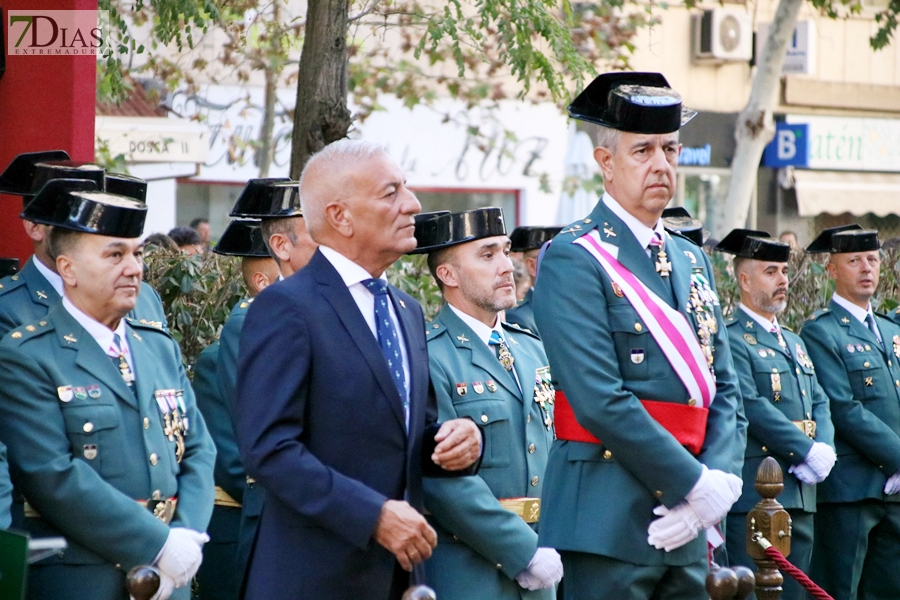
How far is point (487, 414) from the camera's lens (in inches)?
190

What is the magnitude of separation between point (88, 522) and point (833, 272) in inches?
197

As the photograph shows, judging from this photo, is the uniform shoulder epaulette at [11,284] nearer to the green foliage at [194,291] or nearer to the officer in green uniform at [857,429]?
the green foliage at [194,291]

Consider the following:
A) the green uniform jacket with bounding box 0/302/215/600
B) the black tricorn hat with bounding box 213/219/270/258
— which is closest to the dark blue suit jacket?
the green uniform jacket with bounding box 0/302/215/600

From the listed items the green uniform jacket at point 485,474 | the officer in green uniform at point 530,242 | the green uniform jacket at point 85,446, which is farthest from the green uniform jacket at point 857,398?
the green uniform jacket at point 85,446

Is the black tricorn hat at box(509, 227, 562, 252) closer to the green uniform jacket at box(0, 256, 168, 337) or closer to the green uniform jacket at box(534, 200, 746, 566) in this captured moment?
the green uniform jacket at box(0, 256, 168, 337)

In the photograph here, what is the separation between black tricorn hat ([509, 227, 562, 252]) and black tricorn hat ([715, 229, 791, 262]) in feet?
3.62

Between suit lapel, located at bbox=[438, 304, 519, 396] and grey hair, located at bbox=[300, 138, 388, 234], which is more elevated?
grey hair, located at bbox=[300, 138, 388, 234]

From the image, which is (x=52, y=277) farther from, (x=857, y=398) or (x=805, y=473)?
(x=857, y=398)

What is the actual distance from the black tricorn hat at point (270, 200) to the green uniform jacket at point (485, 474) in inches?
30.1

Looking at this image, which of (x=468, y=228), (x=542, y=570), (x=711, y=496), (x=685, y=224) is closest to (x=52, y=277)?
(x=468, y=228)

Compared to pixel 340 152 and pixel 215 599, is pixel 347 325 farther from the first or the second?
pixel 215 599

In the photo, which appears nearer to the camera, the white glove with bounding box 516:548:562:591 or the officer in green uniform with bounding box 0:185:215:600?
the officer in green uniform with bounding box 0:185:215:600

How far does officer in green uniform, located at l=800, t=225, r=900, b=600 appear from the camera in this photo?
724 centimetres

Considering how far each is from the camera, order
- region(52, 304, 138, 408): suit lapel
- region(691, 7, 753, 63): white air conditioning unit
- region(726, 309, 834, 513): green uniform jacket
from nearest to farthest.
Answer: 1. region(52, 304, 138, 408): suit lapel
2. region(726, 309, 834, 513): green uniform jacket
3. region(691, 7, 753, 63): white air conditioning unit
